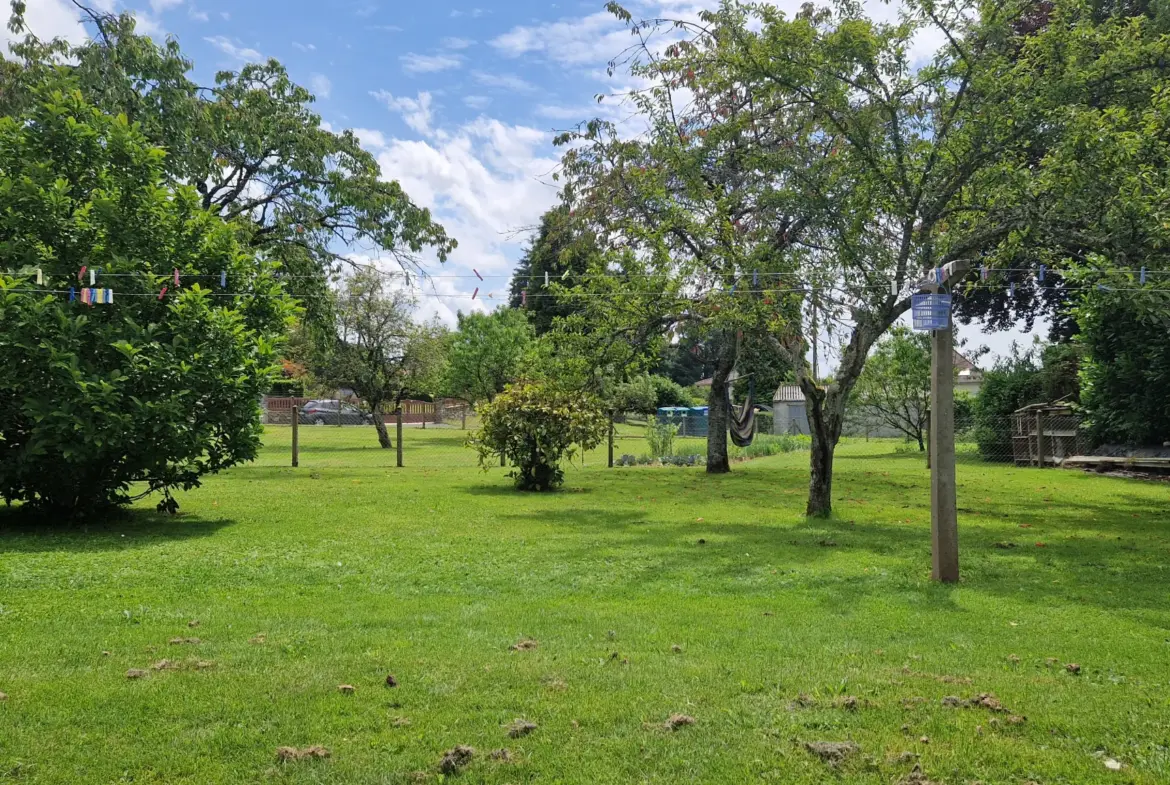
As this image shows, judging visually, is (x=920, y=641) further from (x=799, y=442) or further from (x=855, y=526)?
(x=799, y=442)

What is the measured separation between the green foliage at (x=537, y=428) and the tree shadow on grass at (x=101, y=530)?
5763 millimetres

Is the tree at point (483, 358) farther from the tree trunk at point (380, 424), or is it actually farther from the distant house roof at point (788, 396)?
the distant house roof at point (788, 396)

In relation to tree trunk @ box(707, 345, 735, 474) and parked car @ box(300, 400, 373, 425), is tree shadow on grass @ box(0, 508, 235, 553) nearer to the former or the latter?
tree trunk @ box(707, 345, 735, 474)

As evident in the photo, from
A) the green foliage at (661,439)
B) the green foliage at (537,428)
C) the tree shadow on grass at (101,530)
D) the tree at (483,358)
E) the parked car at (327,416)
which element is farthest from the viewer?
the parked car at (327,416)

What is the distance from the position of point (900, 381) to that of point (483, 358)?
713 inches

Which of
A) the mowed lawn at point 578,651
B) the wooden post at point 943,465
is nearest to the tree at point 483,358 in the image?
the mowed lawn at point 578,651

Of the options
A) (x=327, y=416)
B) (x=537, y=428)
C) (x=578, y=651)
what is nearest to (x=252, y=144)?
(x=537, y=428)

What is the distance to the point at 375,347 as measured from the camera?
2998 centimetres

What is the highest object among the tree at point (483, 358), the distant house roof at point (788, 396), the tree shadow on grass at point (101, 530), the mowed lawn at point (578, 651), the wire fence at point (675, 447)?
the tree at point (483, 358)

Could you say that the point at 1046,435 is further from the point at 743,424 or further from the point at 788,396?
→ the point at 788,396

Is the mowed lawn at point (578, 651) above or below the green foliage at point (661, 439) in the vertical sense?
below

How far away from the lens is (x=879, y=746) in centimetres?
356

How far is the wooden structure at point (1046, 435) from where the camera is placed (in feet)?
71.8

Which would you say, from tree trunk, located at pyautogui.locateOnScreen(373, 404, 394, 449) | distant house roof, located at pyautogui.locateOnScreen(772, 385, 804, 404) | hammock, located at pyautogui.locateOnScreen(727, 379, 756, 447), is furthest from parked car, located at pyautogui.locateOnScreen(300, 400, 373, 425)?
hammock, located at pyautogui.locateOnScreen(727, 379, 756, 447)
